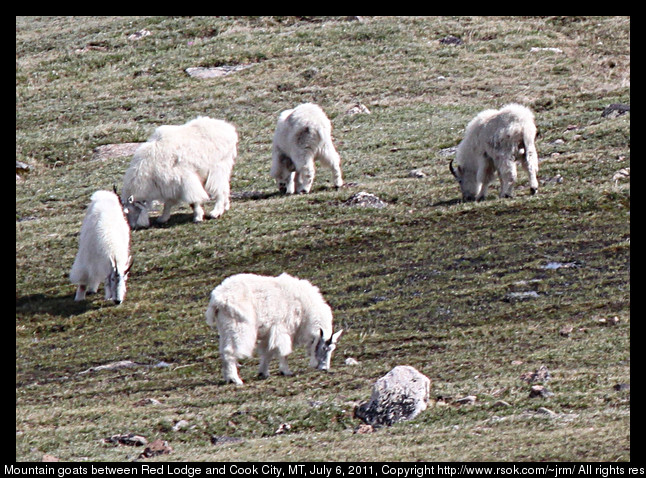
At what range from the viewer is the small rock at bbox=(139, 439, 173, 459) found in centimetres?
1062

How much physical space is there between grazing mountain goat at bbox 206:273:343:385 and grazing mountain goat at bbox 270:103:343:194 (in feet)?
32.1

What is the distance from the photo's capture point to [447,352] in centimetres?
1445

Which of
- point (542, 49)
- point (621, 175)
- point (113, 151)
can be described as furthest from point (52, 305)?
point (542, 49)

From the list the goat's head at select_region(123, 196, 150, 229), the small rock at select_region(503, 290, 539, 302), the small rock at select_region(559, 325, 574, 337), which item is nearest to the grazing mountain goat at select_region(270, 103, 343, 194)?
the goat's head at select_region(123, 196, 150, 229)

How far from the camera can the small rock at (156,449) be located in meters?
10.6

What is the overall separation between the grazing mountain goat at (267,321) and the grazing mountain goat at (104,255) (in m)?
4.40

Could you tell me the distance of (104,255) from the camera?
17516 mm

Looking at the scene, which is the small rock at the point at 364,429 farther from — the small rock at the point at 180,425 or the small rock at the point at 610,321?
the small rock at the point at 610,321

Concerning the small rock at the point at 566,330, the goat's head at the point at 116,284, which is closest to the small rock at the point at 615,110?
the small rock at the point at 566,330

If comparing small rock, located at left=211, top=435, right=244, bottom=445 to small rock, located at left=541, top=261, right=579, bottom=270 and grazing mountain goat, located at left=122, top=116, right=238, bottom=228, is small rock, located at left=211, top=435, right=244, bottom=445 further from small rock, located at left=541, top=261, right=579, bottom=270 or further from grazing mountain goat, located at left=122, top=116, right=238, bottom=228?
grazing mountain goat, located at left=122, top=116, right=238, bottom=228

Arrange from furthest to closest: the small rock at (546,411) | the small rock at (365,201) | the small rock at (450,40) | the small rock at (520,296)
Answer: the small rock at (450,40) → the small rock at (365,201) → the small rock at (520,296) → the small rock at (546,411)

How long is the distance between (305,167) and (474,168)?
13.6 feet
